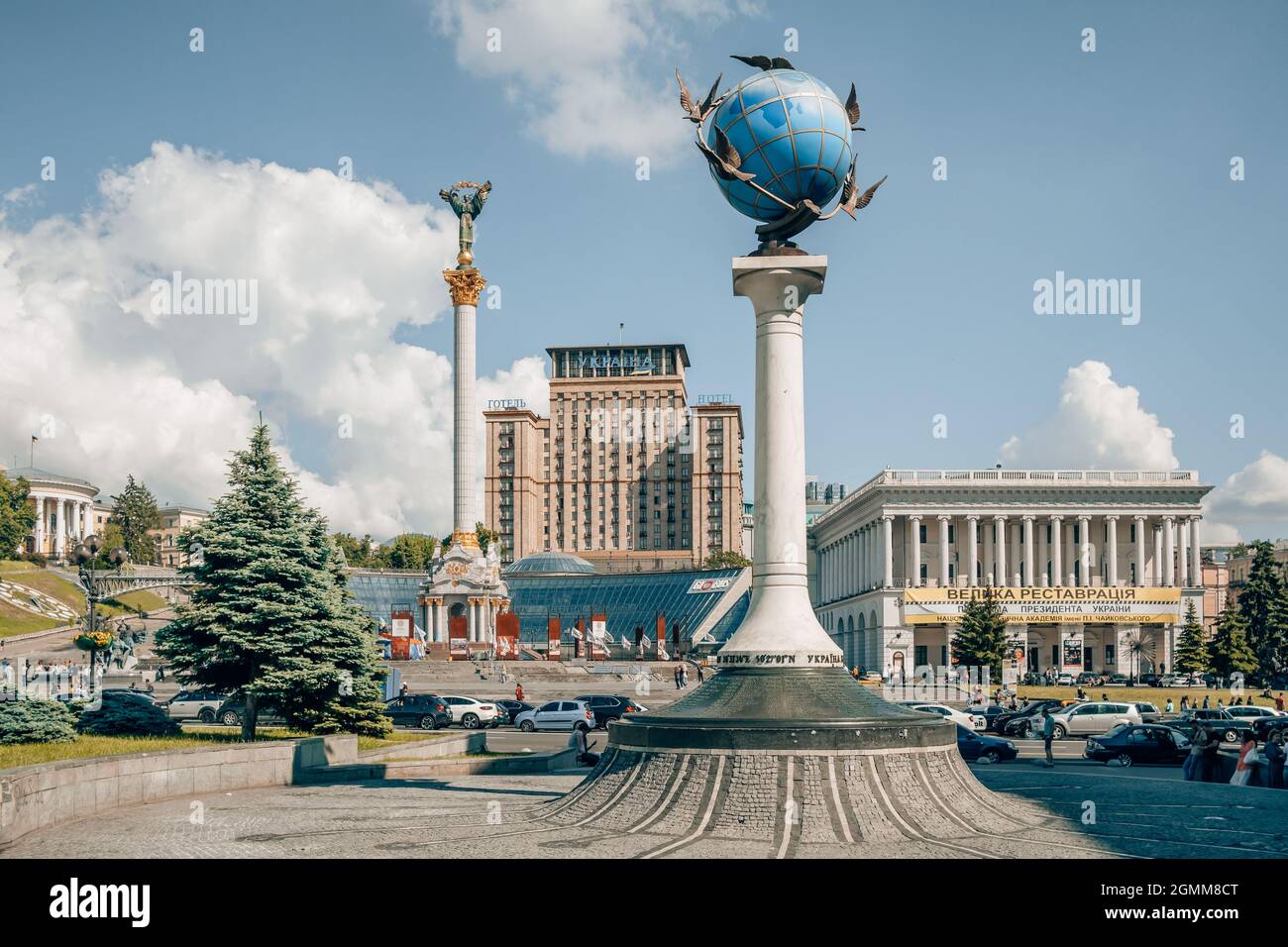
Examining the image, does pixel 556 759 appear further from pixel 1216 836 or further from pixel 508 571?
pixel 508 571

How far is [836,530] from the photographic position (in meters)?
129

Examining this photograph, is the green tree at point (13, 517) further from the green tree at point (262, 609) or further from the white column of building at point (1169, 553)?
the green tree at point (262, 609)

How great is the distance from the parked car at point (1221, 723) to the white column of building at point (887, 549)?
60.3 meters

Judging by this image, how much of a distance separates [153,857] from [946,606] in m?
92.1

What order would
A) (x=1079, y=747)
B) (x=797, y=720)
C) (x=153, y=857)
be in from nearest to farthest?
1. (x=153, y=857)
2. (x=797, y=720)
3. (x=1079, y=747)

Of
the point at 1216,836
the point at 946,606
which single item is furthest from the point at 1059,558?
the point at 1216,836

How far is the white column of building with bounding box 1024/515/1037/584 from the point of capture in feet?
338

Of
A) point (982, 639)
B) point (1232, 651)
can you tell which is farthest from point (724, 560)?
point (1232, 651)

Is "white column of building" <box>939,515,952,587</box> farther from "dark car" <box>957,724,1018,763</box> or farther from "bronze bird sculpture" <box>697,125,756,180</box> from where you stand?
"bronze bird sculpture" <box>697,125,756,180</box>

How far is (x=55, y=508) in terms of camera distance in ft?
533

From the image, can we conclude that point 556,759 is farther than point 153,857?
Yes

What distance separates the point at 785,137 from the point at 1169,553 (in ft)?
308

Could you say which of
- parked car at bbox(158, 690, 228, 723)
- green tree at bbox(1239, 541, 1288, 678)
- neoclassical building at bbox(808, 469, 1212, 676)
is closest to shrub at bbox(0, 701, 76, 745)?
parked car at bbox(158, 690, 228, 723)

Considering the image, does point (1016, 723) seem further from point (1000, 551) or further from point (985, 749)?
point (1000, 551)
